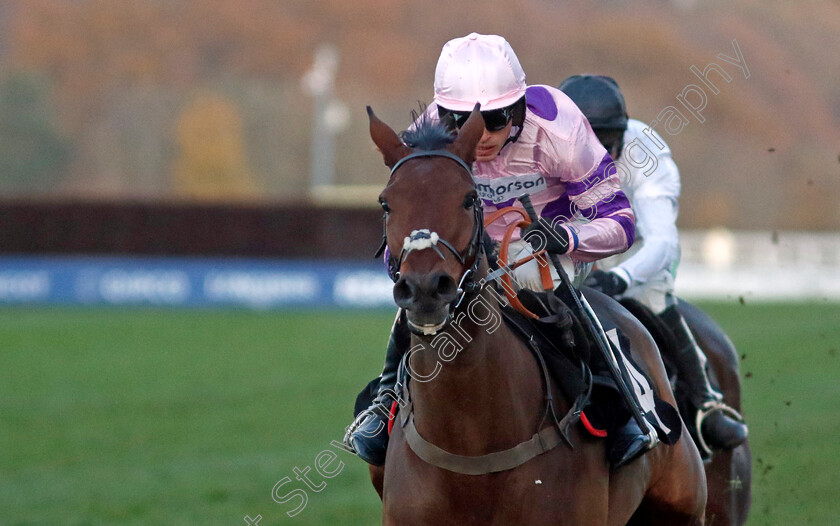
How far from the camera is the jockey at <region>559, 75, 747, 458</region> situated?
5598 mm

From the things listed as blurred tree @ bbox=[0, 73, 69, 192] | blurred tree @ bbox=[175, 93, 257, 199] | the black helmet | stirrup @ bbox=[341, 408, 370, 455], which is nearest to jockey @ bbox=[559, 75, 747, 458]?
the black helmet

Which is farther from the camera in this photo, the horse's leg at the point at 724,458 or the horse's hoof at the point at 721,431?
the horse's leg at the point at 724,458

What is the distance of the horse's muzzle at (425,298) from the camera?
300 centimetres

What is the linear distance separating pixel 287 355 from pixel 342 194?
1810 centimetres

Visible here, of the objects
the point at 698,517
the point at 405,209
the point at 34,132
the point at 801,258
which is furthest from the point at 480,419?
the point at 34,132

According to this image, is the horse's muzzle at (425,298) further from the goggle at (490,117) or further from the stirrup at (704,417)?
the stirrup at (704,417)

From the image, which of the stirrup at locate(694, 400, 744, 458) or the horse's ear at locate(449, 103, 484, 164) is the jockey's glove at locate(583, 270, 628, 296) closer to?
the stirrup at locate(694, 400, 744, 458)

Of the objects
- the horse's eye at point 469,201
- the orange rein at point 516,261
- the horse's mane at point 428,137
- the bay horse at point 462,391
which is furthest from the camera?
the orange rein at point 516,261

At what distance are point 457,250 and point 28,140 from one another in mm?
54142

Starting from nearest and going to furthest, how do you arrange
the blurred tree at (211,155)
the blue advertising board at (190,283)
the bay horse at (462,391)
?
the bay horse at (462,391), the blue advertising board at (190,283), the blurred tree at (211,155)

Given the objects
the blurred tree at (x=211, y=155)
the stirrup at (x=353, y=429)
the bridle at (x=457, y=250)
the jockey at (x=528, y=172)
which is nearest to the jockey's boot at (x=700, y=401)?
the jockey at (x=528, y=172)

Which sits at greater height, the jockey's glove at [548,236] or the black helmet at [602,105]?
the black helmet at [602,105]

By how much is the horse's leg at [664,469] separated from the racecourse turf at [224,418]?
1.39m

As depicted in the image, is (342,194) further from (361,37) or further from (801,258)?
(361,37)
